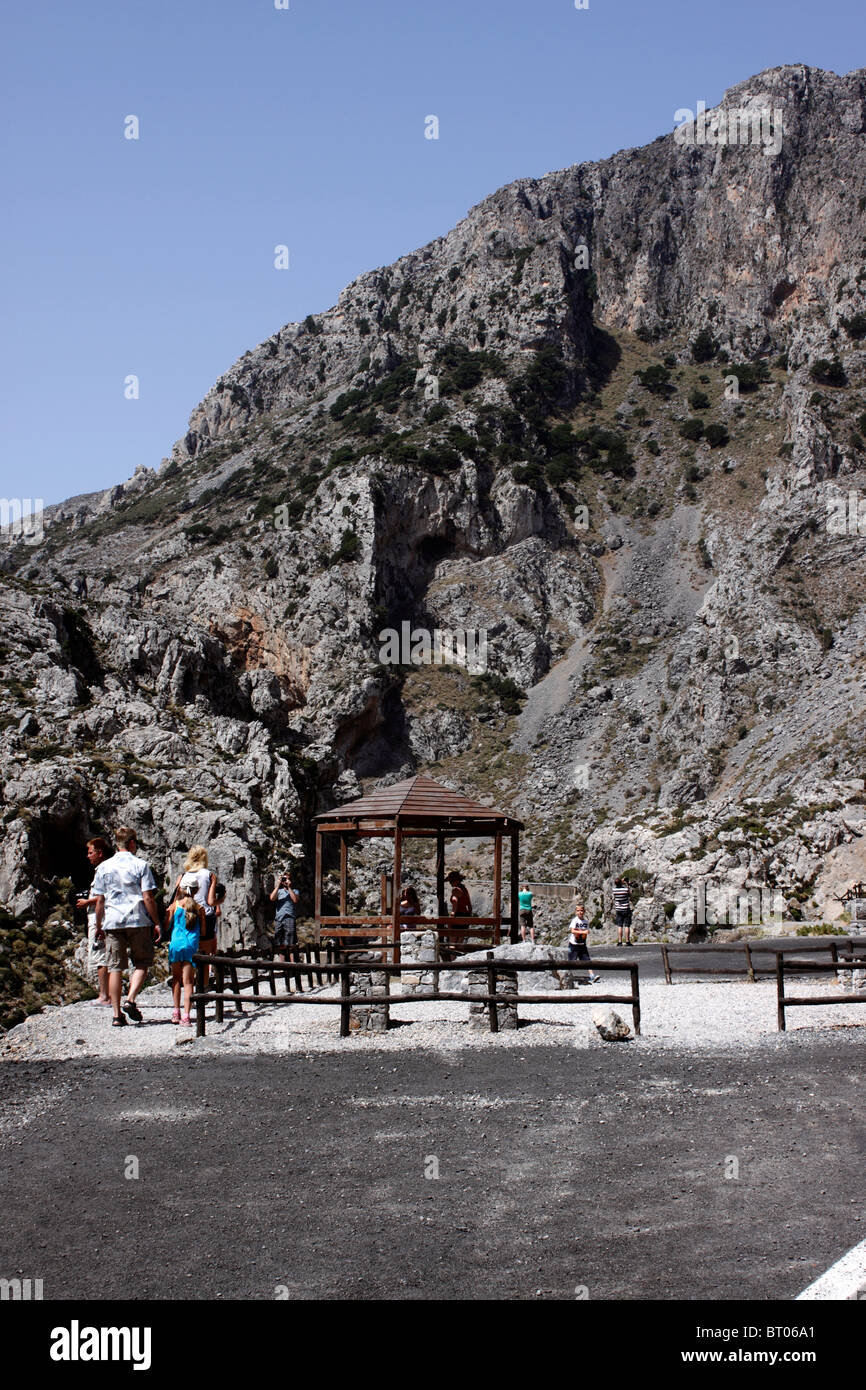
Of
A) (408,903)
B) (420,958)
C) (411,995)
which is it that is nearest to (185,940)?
(411,995)

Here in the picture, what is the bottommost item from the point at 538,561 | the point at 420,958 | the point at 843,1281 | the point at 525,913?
the point at 525,913

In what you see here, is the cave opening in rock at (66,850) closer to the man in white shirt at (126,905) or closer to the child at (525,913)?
the man in white shirt at (126,905)

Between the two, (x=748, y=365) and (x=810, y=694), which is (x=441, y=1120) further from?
(x=748, y=365)

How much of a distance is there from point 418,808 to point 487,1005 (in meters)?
5.64

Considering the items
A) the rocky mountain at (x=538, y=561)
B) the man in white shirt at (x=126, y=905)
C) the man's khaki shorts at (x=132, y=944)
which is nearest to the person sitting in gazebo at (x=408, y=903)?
the rocky mountain at (x=538, y=561)

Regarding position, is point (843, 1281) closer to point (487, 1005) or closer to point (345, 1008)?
point (487, 1005)

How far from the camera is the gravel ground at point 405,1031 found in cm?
1127

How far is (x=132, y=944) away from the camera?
11430 millimetres

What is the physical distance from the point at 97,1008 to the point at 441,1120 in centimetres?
688

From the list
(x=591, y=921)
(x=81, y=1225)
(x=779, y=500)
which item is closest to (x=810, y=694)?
(x=591, y=921)

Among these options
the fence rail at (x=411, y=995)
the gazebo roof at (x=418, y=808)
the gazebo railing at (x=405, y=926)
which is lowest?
the gazebo railing at (x=405, y=926)

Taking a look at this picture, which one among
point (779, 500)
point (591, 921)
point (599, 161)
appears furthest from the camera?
point (599, 161)

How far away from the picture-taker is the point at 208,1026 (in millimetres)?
12562

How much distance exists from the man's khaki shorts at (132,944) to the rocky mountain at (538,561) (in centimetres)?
776
